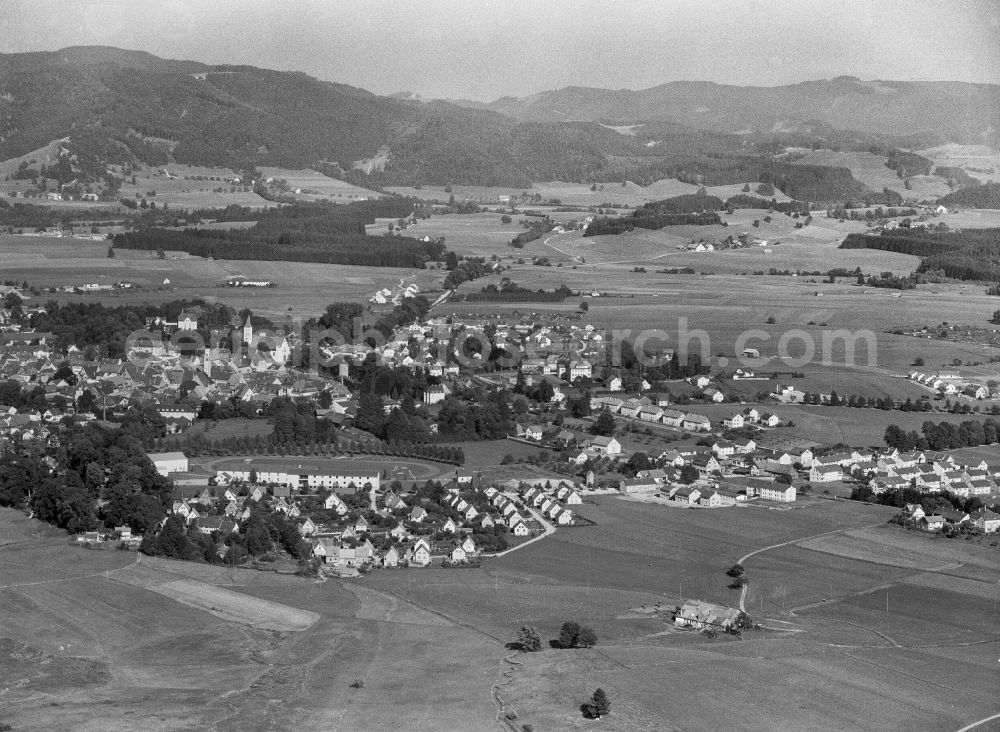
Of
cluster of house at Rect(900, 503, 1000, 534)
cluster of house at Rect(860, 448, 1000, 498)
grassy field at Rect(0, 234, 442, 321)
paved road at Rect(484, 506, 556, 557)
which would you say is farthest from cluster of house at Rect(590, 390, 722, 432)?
grassy field at Rect(0, 234, 442, 321)

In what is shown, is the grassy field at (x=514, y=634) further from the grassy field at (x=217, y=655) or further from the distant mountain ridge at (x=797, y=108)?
the distant mountain ridge at (x=797, y=108)

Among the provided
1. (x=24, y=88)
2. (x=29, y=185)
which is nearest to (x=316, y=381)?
(x=29, y=185)

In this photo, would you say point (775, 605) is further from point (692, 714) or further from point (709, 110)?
point (709, 110)

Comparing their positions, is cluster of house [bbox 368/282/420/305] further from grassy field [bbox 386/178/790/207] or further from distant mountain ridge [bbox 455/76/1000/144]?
grassy field [bbox 386/178/790/207]

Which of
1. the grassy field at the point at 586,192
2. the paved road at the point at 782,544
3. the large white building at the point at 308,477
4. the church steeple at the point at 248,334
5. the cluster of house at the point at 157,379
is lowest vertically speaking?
the paved road at the point at 782,544

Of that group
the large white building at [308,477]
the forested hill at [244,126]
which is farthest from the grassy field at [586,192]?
the large white building at [308,477]

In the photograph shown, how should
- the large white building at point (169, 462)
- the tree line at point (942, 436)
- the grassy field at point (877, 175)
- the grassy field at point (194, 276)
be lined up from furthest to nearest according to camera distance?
the grassy field at point (877, 175) < the grassy field at point (194, 276) < the tree line at point (942, 436) < the large white building at point (169, 462)

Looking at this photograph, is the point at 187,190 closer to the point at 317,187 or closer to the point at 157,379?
the point at 317,187
